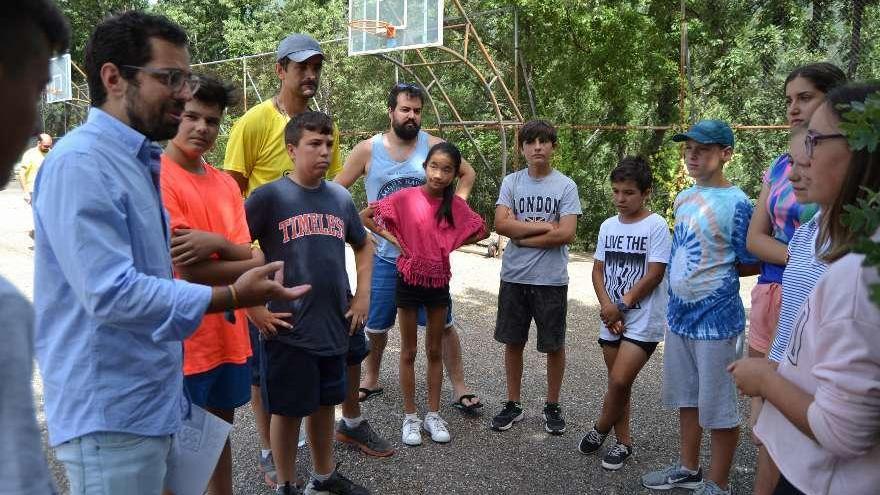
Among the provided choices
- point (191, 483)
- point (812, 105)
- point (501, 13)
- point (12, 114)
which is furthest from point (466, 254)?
point (12, 114)

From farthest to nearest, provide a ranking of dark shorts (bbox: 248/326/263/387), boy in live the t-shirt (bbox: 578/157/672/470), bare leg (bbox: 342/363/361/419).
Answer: bare leg (bbox: 342/363/361/419), boy in live the t-shirt (bbox: 578/157/672/470), dark shorts (bbox: 248/326/263/387)

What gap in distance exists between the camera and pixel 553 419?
14.3 ft

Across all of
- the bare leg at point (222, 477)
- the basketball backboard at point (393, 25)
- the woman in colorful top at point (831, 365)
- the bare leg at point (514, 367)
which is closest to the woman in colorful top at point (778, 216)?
the woman in colorful top at point (831, 365)

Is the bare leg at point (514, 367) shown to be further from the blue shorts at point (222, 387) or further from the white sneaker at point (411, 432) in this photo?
the blue shorts at point (222, 387)

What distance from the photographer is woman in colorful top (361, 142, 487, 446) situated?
409 cm

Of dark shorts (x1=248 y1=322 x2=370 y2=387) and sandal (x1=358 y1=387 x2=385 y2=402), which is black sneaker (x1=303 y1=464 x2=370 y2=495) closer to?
dark shorts (x1=248 y1=322 x2=370 y2=387)

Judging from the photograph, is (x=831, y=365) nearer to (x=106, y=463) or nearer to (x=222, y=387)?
(x=106, y=463)

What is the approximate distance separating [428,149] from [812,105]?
241 cm

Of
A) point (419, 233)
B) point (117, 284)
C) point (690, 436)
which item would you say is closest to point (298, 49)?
point (419, 233)

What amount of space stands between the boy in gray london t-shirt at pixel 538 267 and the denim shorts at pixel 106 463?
2.85m

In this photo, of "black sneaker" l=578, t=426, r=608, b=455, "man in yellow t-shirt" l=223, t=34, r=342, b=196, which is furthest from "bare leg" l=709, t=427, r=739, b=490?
"man in yellow t-shirt" l=223, t=34, r=342, b=196

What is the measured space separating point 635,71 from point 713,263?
10.6 metres

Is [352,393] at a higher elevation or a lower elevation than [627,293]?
lower

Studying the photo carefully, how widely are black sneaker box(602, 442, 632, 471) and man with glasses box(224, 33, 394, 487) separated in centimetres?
129
